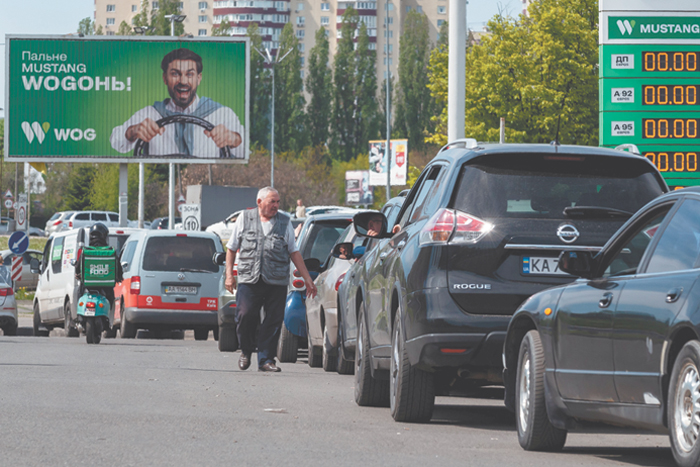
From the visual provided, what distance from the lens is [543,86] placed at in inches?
2034

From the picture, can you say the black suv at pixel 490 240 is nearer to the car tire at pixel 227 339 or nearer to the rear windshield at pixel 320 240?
the rear windshield at pixel 320 240

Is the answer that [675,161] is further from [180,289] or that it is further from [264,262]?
[264,262]

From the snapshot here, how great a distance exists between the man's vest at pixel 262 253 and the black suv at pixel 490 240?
4098 mm

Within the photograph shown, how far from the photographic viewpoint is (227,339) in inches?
700

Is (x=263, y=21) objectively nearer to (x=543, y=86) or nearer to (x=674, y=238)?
(x=543, y=86)

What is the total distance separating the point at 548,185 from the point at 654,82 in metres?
13.6

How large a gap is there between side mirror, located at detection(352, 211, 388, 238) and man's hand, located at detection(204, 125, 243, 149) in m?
33.5

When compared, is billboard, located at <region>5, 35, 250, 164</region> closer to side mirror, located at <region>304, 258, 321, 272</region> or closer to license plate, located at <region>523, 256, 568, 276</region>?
side mirror, located at <region>304, 258, 321, 272</region>

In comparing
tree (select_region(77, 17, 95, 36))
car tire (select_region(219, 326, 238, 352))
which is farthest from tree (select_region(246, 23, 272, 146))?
car tire (select_region(219, 326, 238, 352))

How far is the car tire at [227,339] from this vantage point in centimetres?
1764

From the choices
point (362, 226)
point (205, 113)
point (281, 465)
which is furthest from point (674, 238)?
point (205, 113)

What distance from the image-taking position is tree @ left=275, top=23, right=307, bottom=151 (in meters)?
110

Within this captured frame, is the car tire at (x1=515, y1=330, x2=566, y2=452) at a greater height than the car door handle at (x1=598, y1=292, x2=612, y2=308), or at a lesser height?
lesser

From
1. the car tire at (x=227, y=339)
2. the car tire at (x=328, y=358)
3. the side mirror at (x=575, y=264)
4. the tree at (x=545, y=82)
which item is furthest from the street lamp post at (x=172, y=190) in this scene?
the side mirror at (x=575, y=264)
